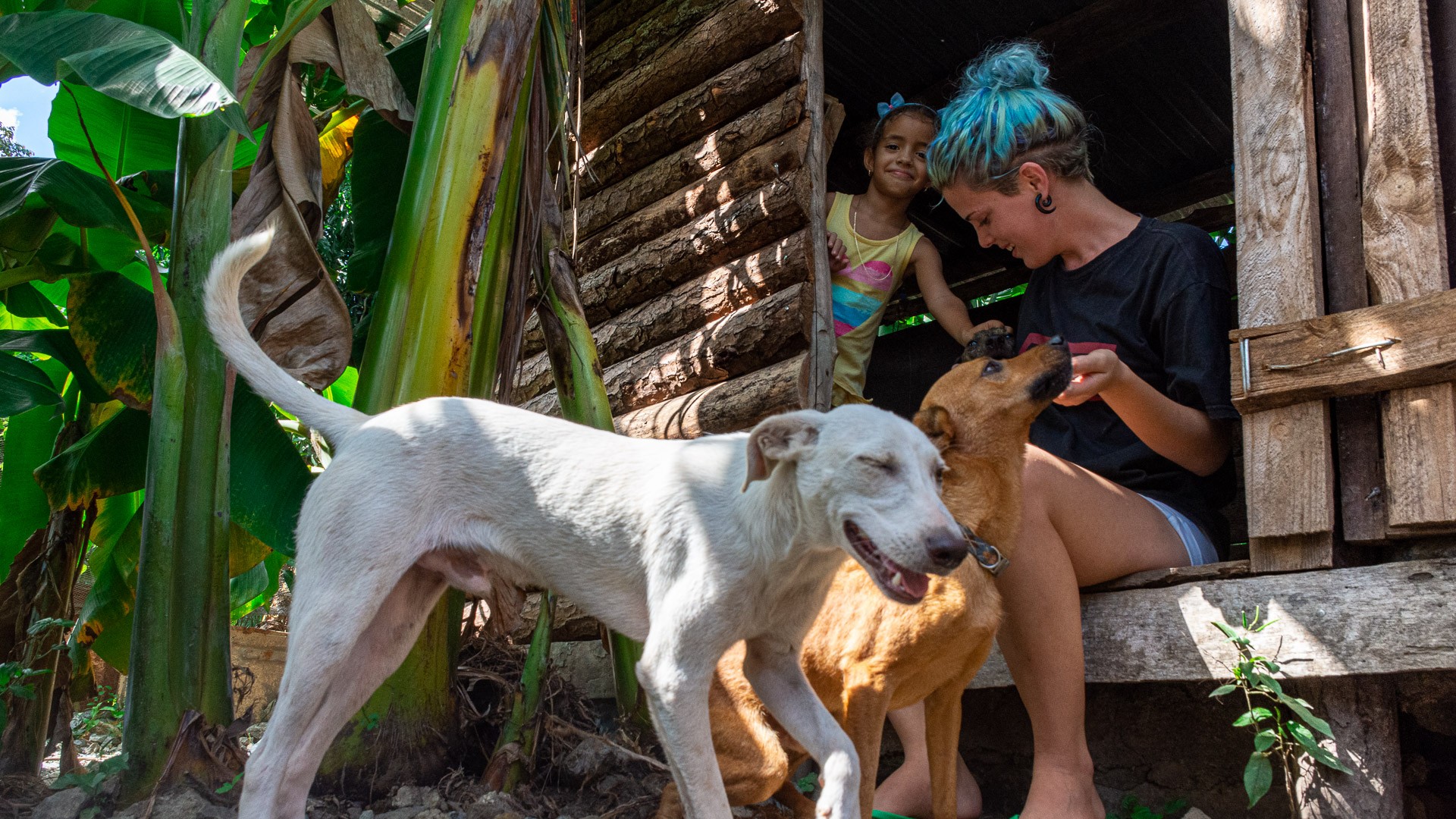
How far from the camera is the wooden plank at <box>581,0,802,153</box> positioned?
4199 millimetres

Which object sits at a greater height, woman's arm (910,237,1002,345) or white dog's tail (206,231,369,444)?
woman's arm (910,237,1002,345)

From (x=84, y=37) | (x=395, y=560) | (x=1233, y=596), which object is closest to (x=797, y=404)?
(x=1233, y=596)

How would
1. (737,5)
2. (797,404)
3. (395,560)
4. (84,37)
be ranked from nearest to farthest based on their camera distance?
(395,560)
(84,37)
(797,404)
(737,5)

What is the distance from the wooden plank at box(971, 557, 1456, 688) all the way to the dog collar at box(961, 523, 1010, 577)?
0.53m

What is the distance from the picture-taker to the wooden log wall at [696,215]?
3801 millimetres

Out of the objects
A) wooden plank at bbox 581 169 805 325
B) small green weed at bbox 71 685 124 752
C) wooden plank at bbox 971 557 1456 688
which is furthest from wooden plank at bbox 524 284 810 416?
small green weed at bbox 71 685 124 752

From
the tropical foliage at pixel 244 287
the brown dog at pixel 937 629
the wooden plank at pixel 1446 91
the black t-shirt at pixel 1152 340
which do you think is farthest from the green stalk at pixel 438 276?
the wooden plank at pixel 1446 91

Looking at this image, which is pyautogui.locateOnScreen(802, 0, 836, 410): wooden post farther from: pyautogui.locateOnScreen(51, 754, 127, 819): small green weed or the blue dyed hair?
pyautogui.locateOnScreen(51, 754, 127, 819): small green weed

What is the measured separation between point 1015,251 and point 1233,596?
153cm

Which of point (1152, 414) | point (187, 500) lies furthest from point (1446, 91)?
point (187, 500)

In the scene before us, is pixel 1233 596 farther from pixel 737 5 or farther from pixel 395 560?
pixel 737 5

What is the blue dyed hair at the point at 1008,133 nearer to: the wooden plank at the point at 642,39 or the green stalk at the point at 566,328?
the green stalk at the point at 566,328

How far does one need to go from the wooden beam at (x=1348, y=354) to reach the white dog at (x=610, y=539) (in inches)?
47.8

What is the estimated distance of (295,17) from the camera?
305 centimetres
